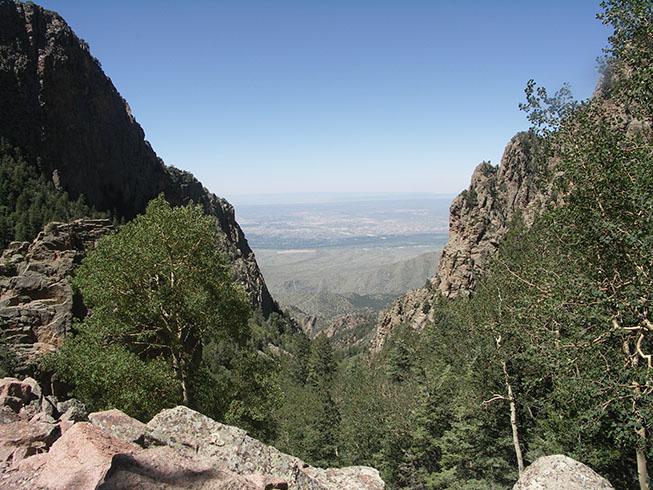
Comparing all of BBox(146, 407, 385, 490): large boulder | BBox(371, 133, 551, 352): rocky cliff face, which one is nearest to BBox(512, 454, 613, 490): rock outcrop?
BBox(146, 407, 385, 490): large boulder

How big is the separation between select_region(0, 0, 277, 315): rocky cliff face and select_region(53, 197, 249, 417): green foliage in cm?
6323

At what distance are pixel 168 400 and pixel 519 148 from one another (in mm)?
126227

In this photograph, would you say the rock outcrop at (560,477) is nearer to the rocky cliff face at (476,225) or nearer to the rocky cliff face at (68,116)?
the rocky cliff face at (68,116)

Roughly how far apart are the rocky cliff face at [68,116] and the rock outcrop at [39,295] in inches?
2154

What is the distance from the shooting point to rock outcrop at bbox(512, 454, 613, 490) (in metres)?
7.52

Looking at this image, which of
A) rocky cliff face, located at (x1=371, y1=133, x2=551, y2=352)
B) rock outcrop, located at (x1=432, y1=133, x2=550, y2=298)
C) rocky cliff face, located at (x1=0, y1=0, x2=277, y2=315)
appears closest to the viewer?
rock outcrop, located at (x1=432, y1=133, x2=550, y2=298)

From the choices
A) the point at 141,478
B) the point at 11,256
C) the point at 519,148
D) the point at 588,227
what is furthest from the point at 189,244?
the point at 519,148

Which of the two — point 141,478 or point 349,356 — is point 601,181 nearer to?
point 141,478

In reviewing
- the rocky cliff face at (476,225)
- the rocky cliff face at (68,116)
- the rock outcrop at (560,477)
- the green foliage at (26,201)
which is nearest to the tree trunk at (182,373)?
the rock outcrop at (560,477)

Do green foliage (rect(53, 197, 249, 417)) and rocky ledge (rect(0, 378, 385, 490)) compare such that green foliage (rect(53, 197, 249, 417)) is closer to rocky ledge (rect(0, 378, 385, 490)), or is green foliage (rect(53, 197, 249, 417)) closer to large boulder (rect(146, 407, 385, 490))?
rocky ledge (rect(0, 378, 385, 490))

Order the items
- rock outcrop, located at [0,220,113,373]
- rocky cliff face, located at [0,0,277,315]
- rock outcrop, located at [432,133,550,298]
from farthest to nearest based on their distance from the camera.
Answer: rocky cliff face, located at [0,0,277,315] < rock outcrop, located at [432,133,550,298] < rock outcrop, located at [0,220,113,373]

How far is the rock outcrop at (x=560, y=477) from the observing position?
7.52 m

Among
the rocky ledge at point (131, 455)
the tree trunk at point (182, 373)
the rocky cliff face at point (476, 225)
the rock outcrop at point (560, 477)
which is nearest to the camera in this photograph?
the rocky ledge at point (131, 455)

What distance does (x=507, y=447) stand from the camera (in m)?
22.4
